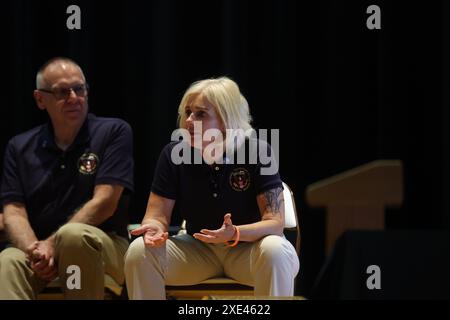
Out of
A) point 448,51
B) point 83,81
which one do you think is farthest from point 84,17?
point 448,51

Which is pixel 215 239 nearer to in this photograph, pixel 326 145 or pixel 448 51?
pixel 326 145

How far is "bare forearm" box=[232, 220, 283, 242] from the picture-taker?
10.3ft

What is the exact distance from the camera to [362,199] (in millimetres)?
2975

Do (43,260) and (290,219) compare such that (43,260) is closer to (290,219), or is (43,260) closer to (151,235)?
(151,235)

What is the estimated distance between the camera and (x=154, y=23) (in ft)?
14.1

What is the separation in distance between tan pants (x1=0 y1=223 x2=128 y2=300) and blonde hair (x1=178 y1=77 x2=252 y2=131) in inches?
24.6

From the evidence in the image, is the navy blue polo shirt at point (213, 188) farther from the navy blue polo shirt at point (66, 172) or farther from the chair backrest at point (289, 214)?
the navy blue polo shirt at point (66, 172)

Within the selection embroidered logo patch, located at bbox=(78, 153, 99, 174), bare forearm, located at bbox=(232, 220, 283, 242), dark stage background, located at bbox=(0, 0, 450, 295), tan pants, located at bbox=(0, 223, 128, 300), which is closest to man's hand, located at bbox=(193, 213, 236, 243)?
bare forearm, located at bbox=(232, 220, 283, 242)

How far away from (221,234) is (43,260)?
2.55ft

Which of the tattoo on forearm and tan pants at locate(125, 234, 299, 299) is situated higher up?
the tattoo on forearm

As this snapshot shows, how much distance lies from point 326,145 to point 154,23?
1.10 metres

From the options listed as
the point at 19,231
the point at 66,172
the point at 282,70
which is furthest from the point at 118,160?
the point at 282,70

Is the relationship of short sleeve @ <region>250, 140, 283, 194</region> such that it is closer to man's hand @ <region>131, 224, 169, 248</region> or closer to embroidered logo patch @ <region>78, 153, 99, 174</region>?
man's hand @ <region>131, 224, 169, 248</region>

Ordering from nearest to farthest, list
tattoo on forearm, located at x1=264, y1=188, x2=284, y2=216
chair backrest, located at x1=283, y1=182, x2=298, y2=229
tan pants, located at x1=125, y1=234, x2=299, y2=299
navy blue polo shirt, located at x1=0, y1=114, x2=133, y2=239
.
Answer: tan pants, located at x1=125, y1=234, x2=299, y2=299 < tattoo on forearm, located at x1=264, y1=188, x2=284, y2=216 < chair backrest, located at x1=283, y1=182, x2=298, y2=229 < navy blue polo shirt, located at x1=0, y1=114, x2=133, y2=239
